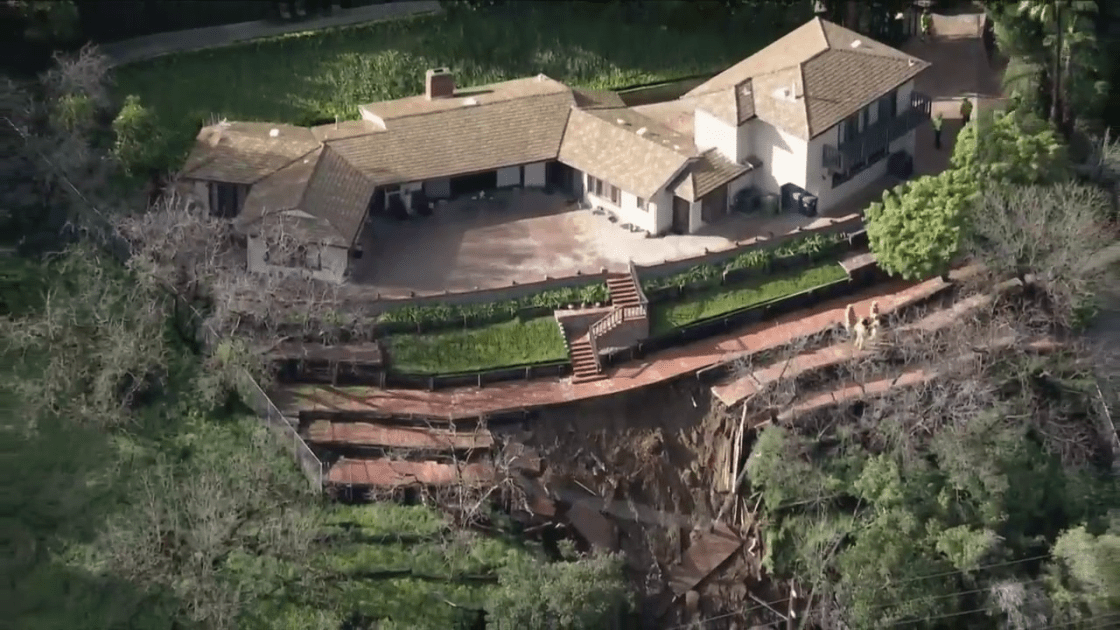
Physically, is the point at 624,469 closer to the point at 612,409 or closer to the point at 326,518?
the point at 612,409

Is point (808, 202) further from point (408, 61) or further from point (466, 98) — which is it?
point (408, 61)

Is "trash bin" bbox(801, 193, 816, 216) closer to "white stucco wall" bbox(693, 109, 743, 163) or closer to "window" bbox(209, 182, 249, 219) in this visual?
"white stucco wall" bbox(693, 109, 743, 163)

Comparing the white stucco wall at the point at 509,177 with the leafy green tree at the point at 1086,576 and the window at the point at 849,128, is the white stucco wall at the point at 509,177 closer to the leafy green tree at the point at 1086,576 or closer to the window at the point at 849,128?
the window at the point at 849,128

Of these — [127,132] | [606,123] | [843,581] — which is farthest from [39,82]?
[843,581]

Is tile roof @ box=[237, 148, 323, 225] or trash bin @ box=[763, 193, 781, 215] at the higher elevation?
tile roof @ box=[237, 148, 323, 225]

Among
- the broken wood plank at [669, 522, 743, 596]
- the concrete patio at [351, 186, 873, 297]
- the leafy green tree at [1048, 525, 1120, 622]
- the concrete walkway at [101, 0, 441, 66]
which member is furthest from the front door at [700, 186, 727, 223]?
the leafy green tree at [1048, 525, 1120, 622]

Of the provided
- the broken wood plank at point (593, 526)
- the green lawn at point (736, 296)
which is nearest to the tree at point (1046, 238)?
the green lawn at point (736, 296)

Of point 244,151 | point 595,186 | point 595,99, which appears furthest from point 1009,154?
point 244,151

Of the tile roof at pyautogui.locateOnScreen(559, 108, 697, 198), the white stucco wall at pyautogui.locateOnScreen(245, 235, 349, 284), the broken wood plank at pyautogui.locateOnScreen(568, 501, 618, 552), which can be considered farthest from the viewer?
the tile roof at pyautogui.locateOnScreen(559, 108, 697, 198)
